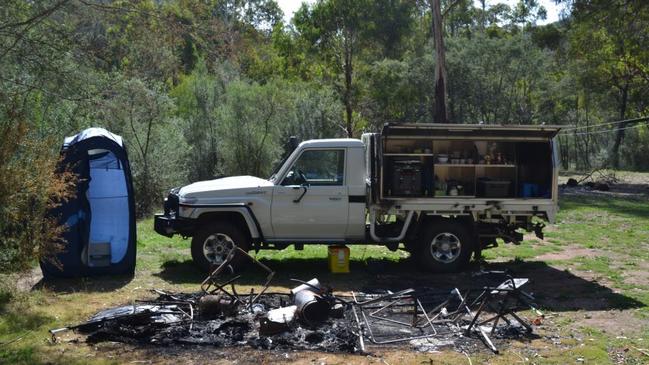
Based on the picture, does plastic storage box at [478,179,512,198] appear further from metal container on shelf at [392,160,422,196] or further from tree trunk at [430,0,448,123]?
tree trunk at [430,0,448,123]

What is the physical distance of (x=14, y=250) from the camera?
8367 millimetres

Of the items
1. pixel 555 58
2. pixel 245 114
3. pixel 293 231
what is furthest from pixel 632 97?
pixel 293 231

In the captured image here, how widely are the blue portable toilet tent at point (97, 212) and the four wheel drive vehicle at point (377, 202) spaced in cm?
64

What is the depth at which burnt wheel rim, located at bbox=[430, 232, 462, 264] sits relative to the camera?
409 inches

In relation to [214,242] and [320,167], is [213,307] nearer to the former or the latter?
[214,242]

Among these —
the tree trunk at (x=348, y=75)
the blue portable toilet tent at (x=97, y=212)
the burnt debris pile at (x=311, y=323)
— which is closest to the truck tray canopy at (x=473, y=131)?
the burnt debris pile at (x=311, y=323)

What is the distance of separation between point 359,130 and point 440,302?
26.9 metres

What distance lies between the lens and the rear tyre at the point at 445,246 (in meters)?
10.3

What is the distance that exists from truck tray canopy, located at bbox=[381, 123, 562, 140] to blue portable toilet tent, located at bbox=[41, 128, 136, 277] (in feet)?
13.5

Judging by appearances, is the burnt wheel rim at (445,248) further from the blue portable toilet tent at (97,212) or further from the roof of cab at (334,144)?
the blue portable toilet tent at (97,212)

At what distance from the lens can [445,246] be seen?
34.2 ft

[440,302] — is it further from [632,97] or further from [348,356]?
[632,97]

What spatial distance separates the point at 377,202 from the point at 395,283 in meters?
1.29

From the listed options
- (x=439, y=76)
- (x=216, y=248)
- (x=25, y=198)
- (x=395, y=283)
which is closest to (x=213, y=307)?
(x=216, y=248)
